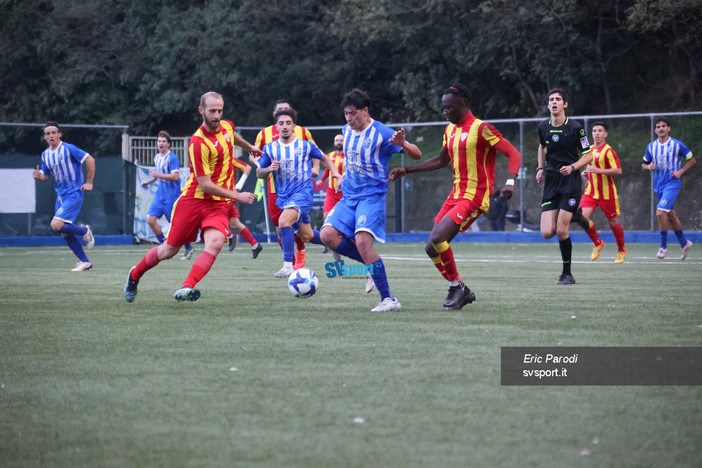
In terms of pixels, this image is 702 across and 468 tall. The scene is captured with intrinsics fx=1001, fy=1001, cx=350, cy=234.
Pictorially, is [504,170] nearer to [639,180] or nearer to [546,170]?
[639,180]

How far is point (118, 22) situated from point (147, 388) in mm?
33750

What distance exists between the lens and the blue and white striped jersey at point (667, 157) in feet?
55.5

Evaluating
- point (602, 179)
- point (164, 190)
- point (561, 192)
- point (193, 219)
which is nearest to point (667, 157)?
point (602, 179)

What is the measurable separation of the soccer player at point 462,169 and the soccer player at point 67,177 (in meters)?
7.02

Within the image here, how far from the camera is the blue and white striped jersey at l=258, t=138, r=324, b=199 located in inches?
479

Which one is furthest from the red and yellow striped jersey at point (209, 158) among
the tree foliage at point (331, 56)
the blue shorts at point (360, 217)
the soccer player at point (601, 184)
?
the tree foliage at point (331, 56)

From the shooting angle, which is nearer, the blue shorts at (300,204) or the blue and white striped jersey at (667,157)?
the blue shorts at (300,204)

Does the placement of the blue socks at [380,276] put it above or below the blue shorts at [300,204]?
below

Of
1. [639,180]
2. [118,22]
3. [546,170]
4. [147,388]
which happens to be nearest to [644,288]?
[546,170]

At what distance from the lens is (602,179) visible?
15984 mm

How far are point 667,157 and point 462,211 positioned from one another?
9470mm

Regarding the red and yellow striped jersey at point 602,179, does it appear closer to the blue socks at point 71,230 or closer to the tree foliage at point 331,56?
the blue socks at point 71,230

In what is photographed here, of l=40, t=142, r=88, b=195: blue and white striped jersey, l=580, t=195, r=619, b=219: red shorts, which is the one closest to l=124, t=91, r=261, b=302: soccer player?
l=40, t=142, r=88, b=195: blue and white striped jersey

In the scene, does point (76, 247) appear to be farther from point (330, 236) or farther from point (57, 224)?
point (330, 236)
